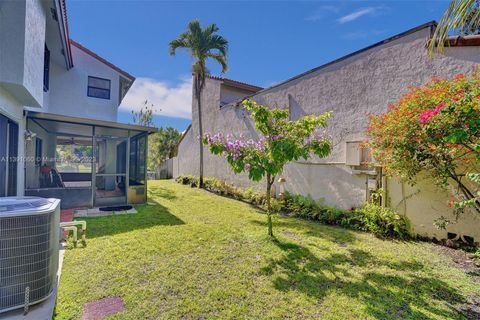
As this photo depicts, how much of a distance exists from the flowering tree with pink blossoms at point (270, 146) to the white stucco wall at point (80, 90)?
1005 cm

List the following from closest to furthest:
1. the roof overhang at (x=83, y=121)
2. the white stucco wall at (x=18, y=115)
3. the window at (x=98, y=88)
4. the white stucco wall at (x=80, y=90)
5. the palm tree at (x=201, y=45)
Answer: the white stucco wall at (x=18, y=115), the roof overhang at (x=83, y=121), the white stucco wall at (x=80, y=90), the window at (x=98, y=88), the palm tree at (x=201, y=45)

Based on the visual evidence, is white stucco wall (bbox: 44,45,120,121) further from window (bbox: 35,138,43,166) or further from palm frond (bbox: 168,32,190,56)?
palm frond (bbox: 168,32,190,56)

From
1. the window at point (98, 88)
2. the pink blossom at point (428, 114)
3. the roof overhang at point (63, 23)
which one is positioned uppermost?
the roof overhang at point (63, 23)

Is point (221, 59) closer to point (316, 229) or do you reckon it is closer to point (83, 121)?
point (83, 121)

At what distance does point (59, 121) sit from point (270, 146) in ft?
25.8

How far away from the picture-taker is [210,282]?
3965 millimetres

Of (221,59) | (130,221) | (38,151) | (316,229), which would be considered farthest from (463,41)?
(38,151)

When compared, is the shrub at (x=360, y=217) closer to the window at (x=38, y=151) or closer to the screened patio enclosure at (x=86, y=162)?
the screened patio enclosure at (x=86, y=162)

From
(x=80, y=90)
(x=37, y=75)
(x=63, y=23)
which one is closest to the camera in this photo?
(x=37, y=75)

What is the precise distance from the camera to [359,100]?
7.91 meters

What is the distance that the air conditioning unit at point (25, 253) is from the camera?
280cm

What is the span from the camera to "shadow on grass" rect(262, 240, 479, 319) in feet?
10.8

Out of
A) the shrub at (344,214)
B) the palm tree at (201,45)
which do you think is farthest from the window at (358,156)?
the palm tree at (201,45)

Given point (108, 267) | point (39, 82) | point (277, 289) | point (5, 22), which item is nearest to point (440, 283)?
point (277, 289)
